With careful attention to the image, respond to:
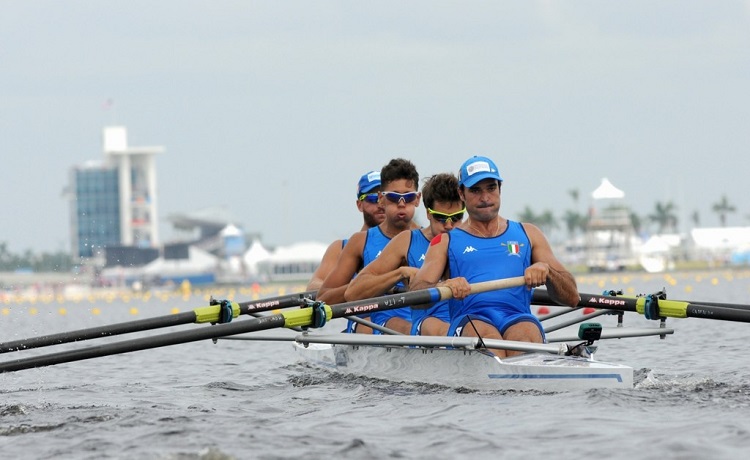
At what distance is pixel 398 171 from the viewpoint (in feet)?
37.2

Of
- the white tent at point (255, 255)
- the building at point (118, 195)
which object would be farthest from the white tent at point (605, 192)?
the building at point (118, 195)

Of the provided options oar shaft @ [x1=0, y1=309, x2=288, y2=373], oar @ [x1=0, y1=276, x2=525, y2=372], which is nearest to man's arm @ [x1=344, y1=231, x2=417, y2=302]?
oar @ [x1=0, y1=276, x2=525, y2=372]

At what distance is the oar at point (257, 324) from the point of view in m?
9.57

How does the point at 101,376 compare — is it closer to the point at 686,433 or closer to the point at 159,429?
the point at 159,429

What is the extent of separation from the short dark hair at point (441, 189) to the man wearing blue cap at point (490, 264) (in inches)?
26.4

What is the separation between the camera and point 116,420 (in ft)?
29.7

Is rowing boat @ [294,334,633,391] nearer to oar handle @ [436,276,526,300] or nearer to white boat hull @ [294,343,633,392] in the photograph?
white boat hull @ [294,343,633,392]

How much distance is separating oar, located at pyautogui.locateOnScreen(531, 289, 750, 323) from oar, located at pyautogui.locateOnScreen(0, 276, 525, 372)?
1.47 m

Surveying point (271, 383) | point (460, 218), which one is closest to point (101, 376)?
point (271, 383)

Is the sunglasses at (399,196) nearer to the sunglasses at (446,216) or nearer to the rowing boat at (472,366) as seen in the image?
the sunglasses at (446,216)

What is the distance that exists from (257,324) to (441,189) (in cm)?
196

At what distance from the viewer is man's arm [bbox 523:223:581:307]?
9.60 metres

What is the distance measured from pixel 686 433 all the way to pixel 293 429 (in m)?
2.62

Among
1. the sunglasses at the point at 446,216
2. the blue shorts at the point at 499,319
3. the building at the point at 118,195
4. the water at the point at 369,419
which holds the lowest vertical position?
the water at the point at 369,419
